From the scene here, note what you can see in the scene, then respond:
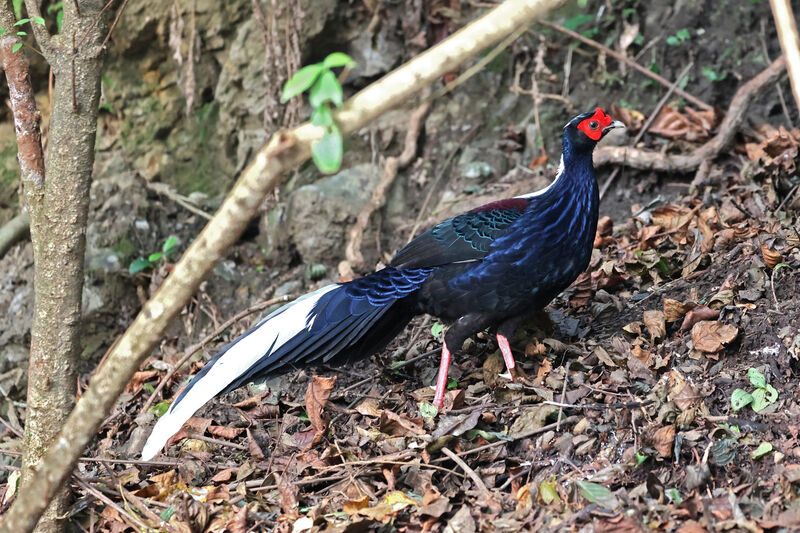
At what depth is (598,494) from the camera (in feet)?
10.4

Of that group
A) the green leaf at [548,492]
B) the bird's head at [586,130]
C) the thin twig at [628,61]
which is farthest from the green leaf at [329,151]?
the thin twig at [628,61]

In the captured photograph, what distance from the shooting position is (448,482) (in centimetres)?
360

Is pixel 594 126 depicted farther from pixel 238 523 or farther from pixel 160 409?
pixel 160 409

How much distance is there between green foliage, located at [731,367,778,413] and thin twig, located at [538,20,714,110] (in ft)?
9.77

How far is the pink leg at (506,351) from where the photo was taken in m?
4.27

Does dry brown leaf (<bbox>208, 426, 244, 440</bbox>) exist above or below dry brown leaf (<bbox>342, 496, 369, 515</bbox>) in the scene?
below

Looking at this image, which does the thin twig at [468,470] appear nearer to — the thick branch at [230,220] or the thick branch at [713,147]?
the thick branch at [230,220]

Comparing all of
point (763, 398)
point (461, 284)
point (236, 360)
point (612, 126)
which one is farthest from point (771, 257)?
point (236, 360)

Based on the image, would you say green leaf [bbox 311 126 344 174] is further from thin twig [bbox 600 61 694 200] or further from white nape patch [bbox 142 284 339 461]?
thin twig [bbox 600 61 694 200]

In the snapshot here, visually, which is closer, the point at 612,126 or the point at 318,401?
the point at 318,401

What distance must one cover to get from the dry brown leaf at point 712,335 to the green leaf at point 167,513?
2.51m

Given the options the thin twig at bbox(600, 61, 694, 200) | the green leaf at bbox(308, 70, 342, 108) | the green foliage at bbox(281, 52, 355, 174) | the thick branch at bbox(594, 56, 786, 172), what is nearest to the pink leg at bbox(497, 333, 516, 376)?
the thin twig at bbox(600, 61, 694, 200)

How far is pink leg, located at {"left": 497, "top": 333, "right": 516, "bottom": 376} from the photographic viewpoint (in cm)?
427

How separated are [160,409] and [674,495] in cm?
282
